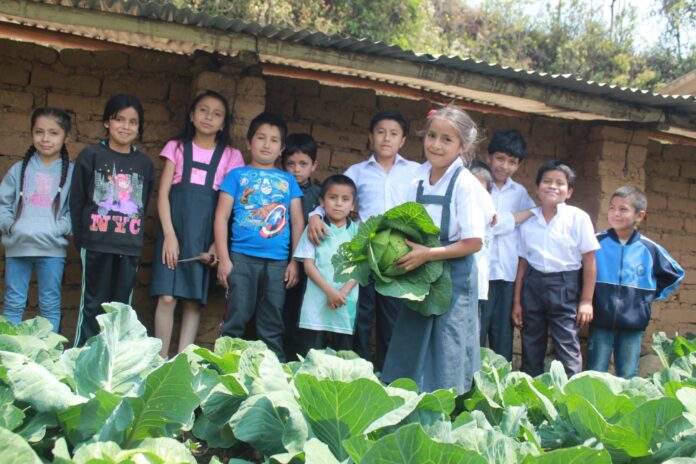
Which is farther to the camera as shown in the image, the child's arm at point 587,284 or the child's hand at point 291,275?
the child's arm at point 587,284

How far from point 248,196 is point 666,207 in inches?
158

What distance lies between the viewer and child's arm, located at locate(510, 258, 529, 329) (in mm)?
4801

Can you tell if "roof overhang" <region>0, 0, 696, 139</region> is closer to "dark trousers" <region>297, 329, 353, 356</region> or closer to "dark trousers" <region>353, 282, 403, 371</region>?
"dark trousers" <region>353, 282, 403, 371</region>

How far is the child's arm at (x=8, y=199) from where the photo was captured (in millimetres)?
4277

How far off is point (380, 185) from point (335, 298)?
802mm

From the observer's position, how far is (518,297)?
481 centimetres

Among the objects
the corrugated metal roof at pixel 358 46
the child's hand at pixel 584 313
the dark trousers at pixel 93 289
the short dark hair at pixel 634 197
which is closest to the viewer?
the corrugated metal roof at pixel 358 46

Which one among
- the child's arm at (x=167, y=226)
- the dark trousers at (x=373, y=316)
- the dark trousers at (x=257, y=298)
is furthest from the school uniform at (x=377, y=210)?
the child's arm at (x=167, y=226)

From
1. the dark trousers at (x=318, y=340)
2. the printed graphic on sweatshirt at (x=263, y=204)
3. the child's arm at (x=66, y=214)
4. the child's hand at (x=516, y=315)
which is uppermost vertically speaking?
the printed graphic on sweatshirt at (x=263, y=204)

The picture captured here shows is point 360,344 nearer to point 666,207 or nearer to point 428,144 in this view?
point 428,144

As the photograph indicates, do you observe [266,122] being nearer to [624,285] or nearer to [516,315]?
[516,315]

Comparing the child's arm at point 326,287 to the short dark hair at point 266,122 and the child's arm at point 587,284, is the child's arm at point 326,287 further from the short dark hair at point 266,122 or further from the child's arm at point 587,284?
the child's arm at point 587,284

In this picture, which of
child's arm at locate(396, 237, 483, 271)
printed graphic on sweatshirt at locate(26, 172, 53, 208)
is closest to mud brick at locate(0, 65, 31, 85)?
printed graphic on sweatshirt at locate(26, 172, 53, 208)

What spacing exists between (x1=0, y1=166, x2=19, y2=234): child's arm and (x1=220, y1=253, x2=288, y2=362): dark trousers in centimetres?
131
